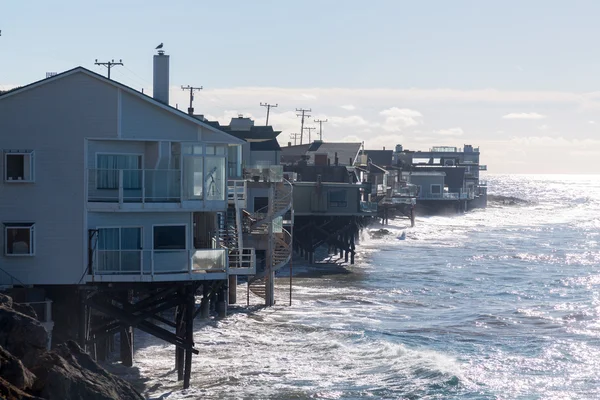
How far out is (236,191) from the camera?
112 ft

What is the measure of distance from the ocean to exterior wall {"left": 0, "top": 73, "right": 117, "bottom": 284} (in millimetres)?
4526

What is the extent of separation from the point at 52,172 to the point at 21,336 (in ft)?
21.6

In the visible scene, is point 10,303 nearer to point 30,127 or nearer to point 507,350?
point 30,127

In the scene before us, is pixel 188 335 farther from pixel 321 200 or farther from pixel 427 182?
pixel 427 182

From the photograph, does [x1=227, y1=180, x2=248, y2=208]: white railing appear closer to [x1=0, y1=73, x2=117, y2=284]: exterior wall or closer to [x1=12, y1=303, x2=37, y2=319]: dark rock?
[x1=0, y1=73, x2=117, y2=284]: exterior wall

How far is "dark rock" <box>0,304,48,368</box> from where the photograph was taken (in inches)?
838

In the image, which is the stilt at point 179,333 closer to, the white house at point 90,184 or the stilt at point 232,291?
the white house at point 90,184

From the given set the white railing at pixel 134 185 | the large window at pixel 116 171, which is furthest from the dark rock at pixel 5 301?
the large window at pixel 116 171

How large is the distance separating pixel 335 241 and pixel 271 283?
77.6 feet

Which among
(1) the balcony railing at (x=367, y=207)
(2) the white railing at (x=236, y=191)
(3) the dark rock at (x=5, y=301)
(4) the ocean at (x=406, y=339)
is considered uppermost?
(2) the white railing at (x=236, y=191)

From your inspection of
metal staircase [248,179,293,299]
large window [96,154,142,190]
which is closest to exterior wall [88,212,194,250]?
large window [96,154,142,190]

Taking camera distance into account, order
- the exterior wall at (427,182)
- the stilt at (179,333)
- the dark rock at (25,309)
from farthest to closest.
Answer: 1. the exterior wall at (427,182)
2. the stilt at (179,333)
3. the dark rock at (25,309)

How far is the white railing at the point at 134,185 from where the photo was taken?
27109 millimetres

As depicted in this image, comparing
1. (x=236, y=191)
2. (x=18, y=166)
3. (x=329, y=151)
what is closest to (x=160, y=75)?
(x=236, y=191)
